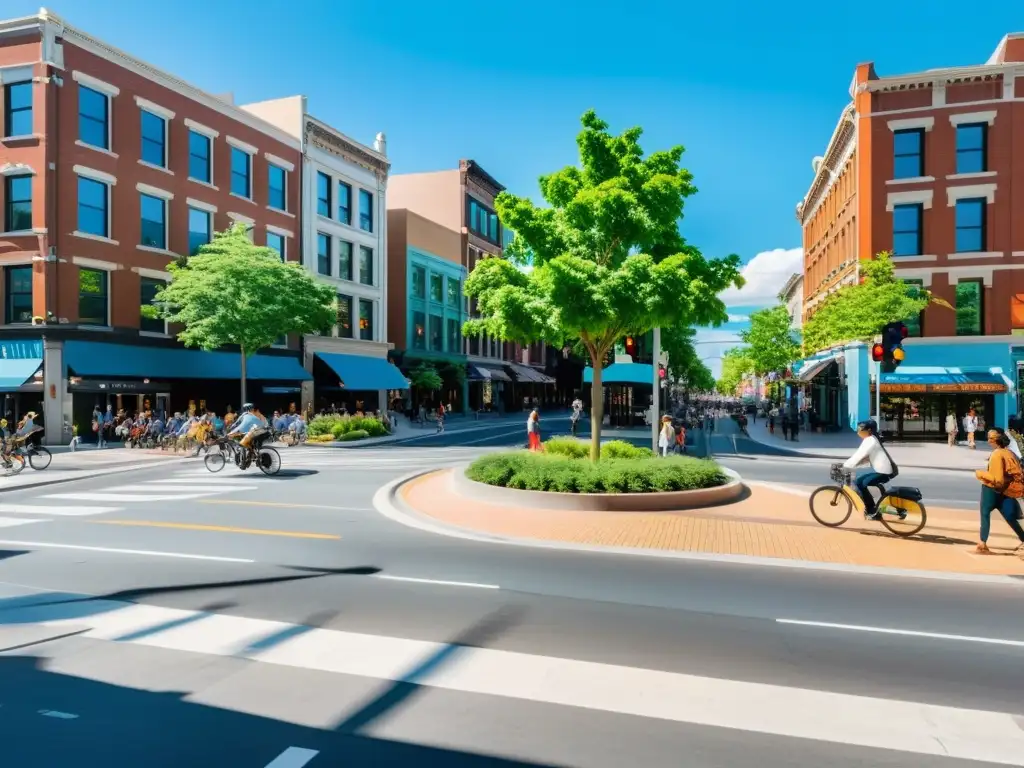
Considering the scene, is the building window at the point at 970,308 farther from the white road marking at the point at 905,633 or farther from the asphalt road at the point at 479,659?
the white road marking at the point at 905,633

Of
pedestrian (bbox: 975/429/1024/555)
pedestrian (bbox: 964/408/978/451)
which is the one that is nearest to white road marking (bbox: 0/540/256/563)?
pedestrian (bbox: 975/429/1024/555)

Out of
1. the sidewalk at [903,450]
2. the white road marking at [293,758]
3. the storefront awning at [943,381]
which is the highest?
the storefront awning at [943,381]

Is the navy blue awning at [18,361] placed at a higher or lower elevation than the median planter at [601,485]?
higher

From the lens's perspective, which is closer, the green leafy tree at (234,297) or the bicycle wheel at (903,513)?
the bicycle wheel at (903,513)

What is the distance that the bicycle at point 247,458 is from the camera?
18.0 metres

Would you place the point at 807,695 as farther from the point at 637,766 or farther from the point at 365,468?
the point at 365,468

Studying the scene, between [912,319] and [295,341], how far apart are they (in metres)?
30.7

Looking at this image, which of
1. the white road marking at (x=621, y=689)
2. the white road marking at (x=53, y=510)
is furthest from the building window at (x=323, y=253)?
the white road marking at (x=621, y=689)

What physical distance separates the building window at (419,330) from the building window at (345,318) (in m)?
8.04

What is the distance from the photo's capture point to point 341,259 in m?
42.6

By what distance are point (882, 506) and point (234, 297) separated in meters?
25.1

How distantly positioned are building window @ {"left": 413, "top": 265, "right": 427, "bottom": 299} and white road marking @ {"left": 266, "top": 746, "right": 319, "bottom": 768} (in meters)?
47.4

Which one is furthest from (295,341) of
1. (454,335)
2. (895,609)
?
(895,609)

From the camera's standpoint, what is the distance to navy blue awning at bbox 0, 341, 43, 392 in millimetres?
25578
